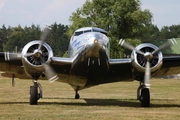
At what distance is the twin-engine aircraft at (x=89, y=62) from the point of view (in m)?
18.7

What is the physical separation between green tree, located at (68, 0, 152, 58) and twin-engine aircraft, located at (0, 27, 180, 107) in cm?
5257

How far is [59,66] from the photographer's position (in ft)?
66.0

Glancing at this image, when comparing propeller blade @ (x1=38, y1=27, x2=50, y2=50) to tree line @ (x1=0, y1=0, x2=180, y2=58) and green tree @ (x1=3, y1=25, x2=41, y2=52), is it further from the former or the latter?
green tree @ (x1=3, y1=25, x2=41, y2=52)

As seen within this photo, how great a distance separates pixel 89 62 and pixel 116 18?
5683 centimetres

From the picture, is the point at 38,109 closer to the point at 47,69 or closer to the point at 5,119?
the point at 47,69

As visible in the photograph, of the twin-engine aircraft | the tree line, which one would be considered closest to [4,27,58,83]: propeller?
the twin-engine aircraft

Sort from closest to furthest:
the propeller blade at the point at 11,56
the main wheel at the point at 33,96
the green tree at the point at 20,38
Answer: the propeller blade at the point at 11,56 < the main wheel at the point at 33,96 < the green tree at the point at 20,38

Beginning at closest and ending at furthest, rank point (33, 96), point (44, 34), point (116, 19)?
point (44, 34) → point (33, 96) → point (116, 19)

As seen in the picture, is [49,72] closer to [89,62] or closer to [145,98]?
[89,62]

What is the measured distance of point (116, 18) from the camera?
75250mm

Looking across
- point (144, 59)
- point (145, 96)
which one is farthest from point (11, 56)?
point (145, 96)

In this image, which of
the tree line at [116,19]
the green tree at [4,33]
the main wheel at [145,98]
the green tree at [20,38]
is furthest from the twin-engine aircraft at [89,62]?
the green tree at [4,33]

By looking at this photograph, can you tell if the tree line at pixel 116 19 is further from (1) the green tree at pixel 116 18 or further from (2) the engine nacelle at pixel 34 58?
(2) the engine nacelle at pixel 34 58

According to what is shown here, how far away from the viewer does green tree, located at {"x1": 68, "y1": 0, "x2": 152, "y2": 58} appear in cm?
7431
